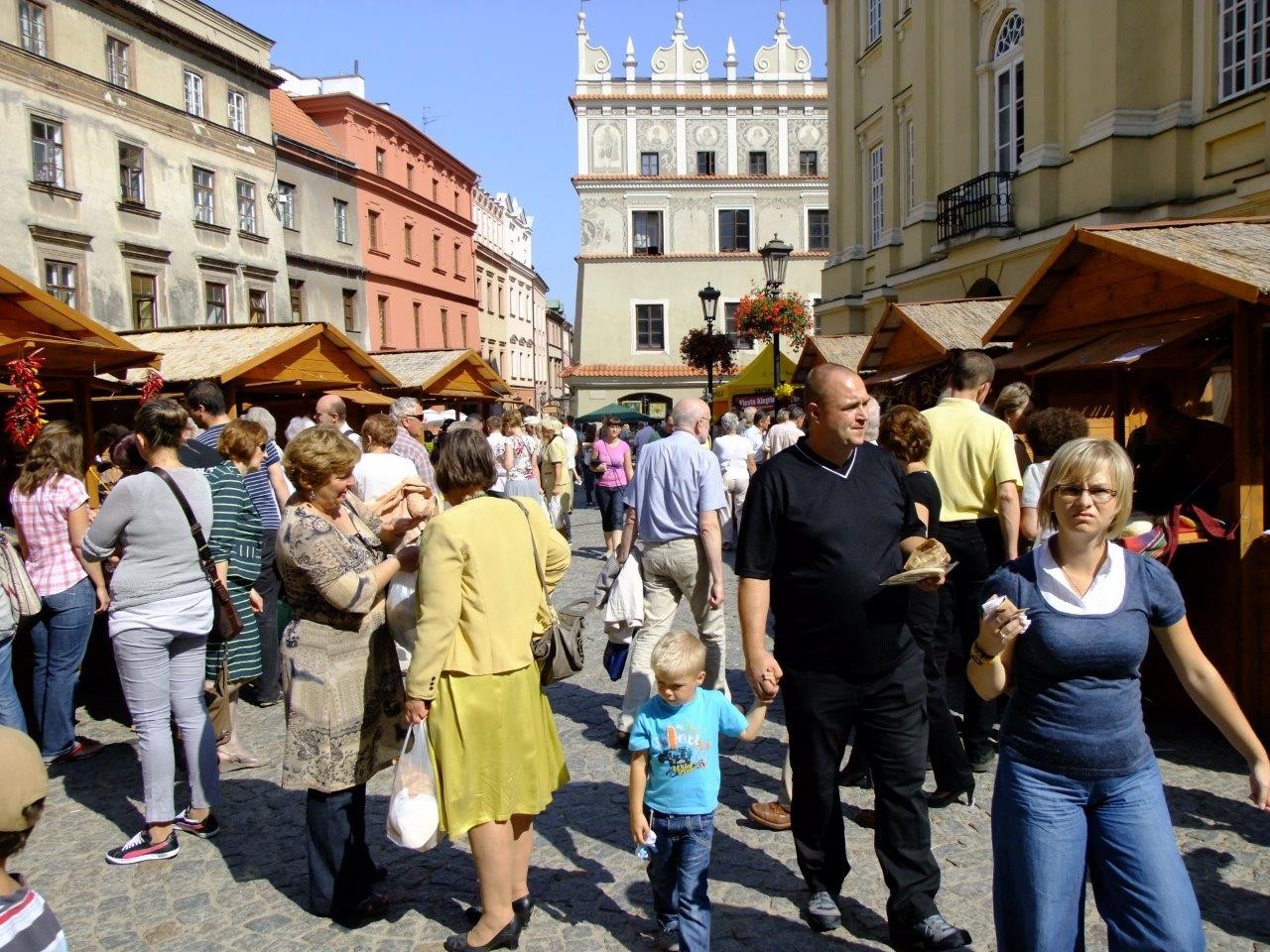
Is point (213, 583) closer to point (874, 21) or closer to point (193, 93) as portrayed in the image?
point (874, 21)

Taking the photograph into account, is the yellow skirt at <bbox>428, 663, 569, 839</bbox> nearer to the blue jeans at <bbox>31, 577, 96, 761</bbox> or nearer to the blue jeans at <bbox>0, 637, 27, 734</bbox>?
the blue jeans at <bbox>0, 637, 27, 734</bbox>

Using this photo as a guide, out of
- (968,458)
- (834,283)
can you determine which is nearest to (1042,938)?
(968,458)

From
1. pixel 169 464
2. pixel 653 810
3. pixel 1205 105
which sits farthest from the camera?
pixel 1205 105

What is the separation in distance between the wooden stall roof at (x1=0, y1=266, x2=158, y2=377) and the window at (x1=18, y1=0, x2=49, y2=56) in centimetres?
1733

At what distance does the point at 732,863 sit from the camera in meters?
4.15

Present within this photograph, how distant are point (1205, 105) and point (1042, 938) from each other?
12112 mm

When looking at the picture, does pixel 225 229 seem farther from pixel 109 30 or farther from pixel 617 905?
pixel 617 905

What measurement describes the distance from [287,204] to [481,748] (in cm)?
3216

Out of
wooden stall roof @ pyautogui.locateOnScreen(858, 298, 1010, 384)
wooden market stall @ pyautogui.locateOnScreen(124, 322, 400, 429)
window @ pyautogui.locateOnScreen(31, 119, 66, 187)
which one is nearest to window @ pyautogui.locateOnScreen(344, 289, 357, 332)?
window @ pyautogui.locateOnScreen(31, 119, 66, 187)

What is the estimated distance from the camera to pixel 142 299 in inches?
977

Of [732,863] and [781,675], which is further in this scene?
[732,863]

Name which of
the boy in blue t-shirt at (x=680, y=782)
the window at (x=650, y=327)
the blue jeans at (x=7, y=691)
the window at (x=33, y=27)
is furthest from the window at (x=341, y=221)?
the boy in blue t-shirt at (x=680, y=782)

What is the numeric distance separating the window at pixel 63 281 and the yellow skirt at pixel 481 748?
22721mm

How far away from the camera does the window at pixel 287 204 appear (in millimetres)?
31422
